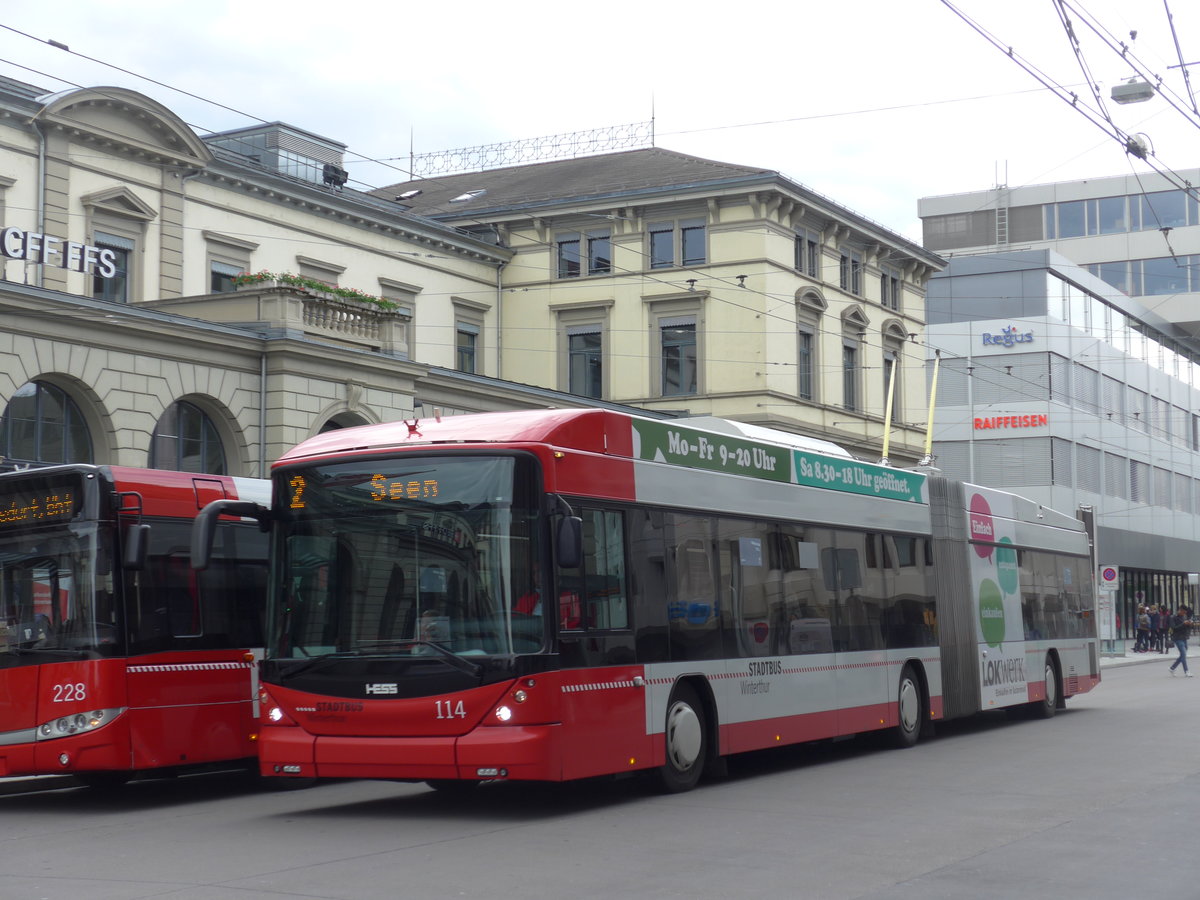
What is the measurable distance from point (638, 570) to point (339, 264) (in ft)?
88.9

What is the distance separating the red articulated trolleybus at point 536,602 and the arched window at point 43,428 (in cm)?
1347

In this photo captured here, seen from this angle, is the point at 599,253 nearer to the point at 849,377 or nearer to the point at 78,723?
the point at 849,377

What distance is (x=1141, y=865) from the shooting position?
9.25m

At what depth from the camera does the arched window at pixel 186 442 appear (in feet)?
86.9

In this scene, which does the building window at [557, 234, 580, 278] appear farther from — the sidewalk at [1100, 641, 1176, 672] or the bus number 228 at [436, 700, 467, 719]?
the bus number 228 at [436, 700, 467, 719]

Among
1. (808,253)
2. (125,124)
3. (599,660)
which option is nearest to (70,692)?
(599,660)

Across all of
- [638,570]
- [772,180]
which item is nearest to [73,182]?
[772,180]

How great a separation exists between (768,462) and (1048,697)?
9387mm

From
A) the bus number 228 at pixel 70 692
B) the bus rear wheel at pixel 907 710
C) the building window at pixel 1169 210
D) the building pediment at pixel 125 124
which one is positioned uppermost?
the building window at pixel 1169 210

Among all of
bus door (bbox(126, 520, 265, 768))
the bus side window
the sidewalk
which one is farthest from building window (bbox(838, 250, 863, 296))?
the bus side window

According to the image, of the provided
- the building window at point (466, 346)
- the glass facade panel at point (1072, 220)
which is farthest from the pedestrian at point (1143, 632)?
the glass facade panel at point (1072, 220)

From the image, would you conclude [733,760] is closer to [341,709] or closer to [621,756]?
[621,756]

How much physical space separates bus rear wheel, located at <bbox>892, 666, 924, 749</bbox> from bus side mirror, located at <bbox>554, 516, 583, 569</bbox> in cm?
745

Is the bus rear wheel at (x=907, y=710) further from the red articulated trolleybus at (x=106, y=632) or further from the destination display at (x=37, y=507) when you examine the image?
the destination display at (x=37, y=507)
